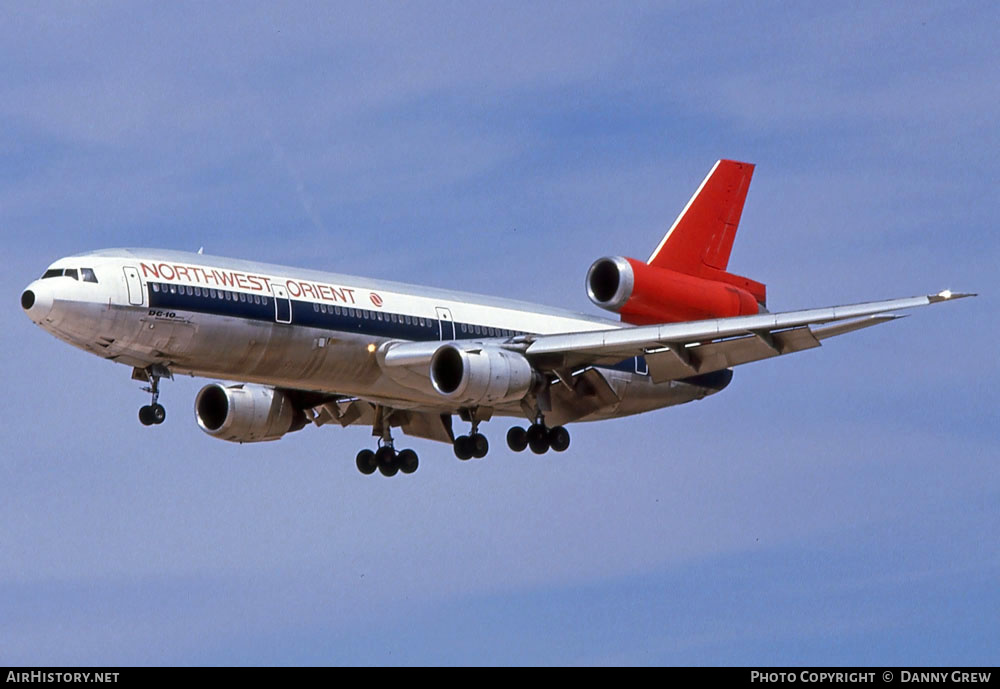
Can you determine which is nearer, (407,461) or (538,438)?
(538,438)

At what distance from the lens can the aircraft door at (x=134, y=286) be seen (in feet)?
151

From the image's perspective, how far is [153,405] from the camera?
4634cm

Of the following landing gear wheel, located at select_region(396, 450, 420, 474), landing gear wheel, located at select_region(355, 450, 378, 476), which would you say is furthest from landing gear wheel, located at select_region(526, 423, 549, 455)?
landing gear wheel, located at select_region(355, 450, 378, 476)

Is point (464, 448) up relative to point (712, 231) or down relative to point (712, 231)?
down

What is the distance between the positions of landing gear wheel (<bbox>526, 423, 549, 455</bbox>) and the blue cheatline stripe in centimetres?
284

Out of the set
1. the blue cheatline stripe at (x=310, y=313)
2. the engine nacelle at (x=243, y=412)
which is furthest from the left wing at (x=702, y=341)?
the engine nacelle at (x=243, y=412)

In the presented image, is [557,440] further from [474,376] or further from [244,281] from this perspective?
[244,281]

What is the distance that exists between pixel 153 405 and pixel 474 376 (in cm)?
828

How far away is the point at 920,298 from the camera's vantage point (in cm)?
4650

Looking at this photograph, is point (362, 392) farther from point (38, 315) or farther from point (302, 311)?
point (38, 315)

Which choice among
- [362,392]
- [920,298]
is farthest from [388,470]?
[920,298]

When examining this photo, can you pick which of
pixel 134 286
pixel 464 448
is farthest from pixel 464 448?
pixel 134 286

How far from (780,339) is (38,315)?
63.1 feet

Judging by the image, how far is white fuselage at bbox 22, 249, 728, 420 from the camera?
4584 centimetres
